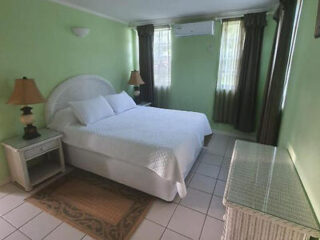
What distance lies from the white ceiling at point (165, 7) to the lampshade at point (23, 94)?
1.36m

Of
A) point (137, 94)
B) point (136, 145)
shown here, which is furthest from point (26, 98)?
point (137, 94)

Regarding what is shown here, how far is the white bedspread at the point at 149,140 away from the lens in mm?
1853

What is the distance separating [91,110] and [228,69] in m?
2.58

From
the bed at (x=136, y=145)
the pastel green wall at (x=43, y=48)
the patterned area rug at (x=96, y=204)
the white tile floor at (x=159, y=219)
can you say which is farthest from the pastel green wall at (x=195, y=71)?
the patterned area rug at (x=96, y=204)

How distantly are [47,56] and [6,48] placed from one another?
0.50m

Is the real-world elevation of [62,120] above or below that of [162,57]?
below

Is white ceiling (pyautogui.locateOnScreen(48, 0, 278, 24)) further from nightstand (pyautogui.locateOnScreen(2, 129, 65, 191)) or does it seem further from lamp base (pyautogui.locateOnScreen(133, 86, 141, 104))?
nightstand (pyautogui.locateOnScreen(2, 129, 65, 191))

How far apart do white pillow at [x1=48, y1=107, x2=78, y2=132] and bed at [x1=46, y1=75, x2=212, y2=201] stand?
0.03 meters

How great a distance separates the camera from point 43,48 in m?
2.47

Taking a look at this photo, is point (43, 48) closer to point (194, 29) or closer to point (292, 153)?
point (194, 29)

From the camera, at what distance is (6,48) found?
6.82 feet

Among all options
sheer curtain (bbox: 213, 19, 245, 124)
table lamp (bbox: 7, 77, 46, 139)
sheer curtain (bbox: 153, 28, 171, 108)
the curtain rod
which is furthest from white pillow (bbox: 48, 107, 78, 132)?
sheer curtain (bbox: 213, 19, 245, 124)

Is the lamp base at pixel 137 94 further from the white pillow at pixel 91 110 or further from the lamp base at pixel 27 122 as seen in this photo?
the lamp base at pixel 27 122

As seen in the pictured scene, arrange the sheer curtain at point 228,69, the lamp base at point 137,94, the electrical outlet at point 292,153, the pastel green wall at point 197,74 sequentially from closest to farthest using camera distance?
the electrical outlet at point 292,153 < the sheer curtain at point 228,69 < the pastel green wall at point 197,74 < the lamp base at point 137,94
